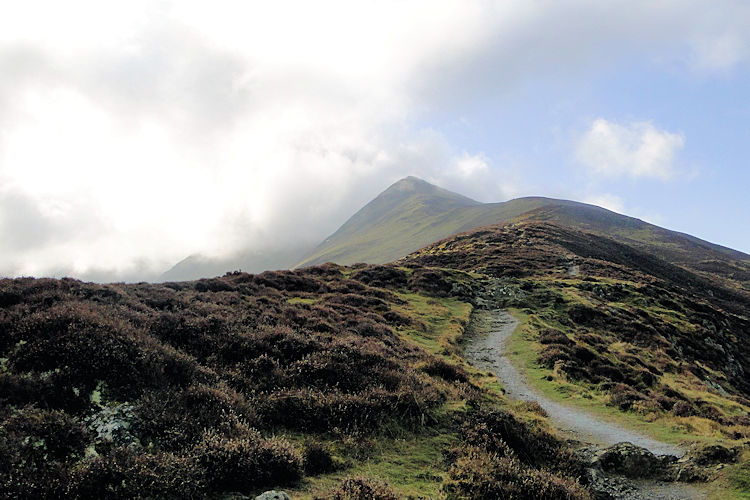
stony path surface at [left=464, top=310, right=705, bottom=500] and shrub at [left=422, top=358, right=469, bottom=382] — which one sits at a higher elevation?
shrub at [left=422, top=358, right=469, bottom=382]

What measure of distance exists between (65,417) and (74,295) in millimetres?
8456

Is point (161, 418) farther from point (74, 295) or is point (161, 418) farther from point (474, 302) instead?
point (474, 302)

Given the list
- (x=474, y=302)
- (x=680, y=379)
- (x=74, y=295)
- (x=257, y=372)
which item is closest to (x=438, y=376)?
(x=257, y=372)

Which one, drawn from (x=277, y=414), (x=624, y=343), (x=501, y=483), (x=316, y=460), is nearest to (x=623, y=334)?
(x=624, y=343)

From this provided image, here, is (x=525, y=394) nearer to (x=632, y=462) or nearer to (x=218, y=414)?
(x=632, y=462)

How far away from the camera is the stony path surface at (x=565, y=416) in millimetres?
9984

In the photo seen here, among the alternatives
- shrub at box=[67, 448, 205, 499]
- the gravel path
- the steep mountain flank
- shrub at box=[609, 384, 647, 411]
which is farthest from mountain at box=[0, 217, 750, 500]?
the gravel path

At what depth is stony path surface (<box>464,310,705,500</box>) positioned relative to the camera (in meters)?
9.98

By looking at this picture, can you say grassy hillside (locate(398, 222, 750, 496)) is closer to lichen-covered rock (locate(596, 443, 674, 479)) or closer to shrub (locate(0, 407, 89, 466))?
lichen-covered rock (locate(596, 443, 674, 479))

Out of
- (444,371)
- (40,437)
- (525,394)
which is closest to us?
(40,437)

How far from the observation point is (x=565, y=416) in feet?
53.7

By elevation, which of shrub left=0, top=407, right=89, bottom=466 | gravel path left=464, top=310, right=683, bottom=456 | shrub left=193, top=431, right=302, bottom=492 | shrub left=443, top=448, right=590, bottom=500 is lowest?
gravel path left=464, top=310, right=683, bottom=456

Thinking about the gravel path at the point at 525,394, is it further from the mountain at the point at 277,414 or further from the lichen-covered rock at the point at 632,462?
the lichen-covered rock at the point at 632,462

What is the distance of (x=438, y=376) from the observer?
1680cm
